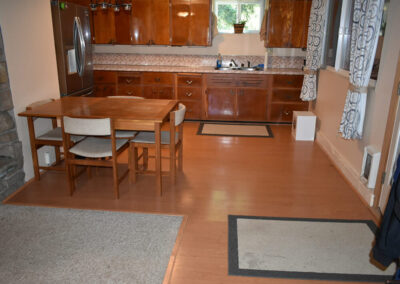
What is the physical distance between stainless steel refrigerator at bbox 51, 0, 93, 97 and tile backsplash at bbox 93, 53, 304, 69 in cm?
156

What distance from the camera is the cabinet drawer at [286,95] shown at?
17.8ft

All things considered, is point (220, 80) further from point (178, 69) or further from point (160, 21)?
point (160, 21)

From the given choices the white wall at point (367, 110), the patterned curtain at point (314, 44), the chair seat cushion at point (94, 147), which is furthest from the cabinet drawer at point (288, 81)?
the chair seat cushion at point (94, 147)

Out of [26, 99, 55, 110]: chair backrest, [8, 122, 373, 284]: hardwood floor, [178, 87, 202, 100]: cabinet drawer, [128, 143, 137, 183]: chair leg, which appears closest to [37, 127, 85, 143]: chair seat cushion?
[26, 99, 55, 110]: chair backrest

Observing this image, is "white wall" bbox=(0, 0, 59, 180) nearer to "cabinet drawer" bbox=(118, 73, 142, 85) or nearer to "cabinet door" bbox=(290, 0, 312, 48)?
"cabinet drawer" bbox=(118, 73, 142, 85)

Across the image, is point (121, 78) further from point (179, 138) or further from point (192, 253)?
point (192, 253)

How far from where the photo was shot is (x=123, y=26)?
5.70 metres

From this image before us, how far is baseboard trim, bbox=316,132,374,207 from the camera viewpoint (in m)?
3.07

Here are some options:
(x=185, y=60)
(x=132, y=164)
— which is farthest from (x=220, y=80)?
(x=132, y=164)

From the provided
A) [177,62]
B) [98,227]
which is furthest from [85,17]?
[98,227]

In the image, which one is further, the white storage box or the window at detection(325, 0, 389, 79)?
the white storage box

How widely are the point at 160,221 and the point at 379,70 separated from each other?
2272 mm

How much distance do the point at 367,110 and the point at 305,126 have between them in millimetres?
1634

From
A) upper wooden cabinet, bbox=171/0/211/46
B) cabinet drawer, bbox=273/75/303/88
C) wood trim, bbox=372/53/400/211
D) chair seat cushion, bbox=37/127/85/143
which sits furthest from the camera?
upper wooden cabinet, bbox=171/0/211/46
